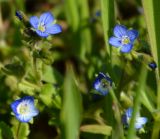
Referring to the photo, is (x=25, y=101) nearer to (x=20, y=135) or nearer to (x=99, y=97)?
(x=20, y=135)

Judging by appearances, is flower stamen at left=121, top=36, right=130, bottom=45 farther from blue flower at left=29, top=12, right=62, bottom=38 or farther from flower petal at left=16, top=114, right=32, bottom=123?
flower petal at left=16, top=114, right=32, bottom=123

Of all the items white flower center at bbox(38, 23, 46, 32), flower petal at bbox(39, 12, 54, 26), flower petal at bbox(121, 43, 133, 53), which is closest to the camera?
flower petal at bbox(121, 43, 133, 53)

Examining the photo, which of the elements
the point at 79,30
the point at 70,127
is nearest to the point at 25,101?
the point at 70,127

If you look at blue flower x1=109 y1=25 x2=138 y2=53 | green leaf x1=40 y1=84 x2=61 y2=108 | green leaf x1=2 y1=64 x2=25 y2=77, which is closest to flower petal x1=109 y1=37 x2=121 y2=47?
blue flower x1=109 y1=25 x2=138 y2=53

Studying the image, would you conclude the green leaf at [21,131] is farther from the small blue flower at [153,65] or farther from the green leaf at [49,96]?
the small blue flower at [153,65]

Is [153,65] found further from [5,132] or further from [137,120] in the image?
[5,132]

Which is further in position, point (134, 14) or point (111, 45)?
point (134, 14)

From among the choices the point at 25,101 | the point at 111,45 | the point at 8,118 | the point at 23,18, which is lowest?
the point at 8,118
